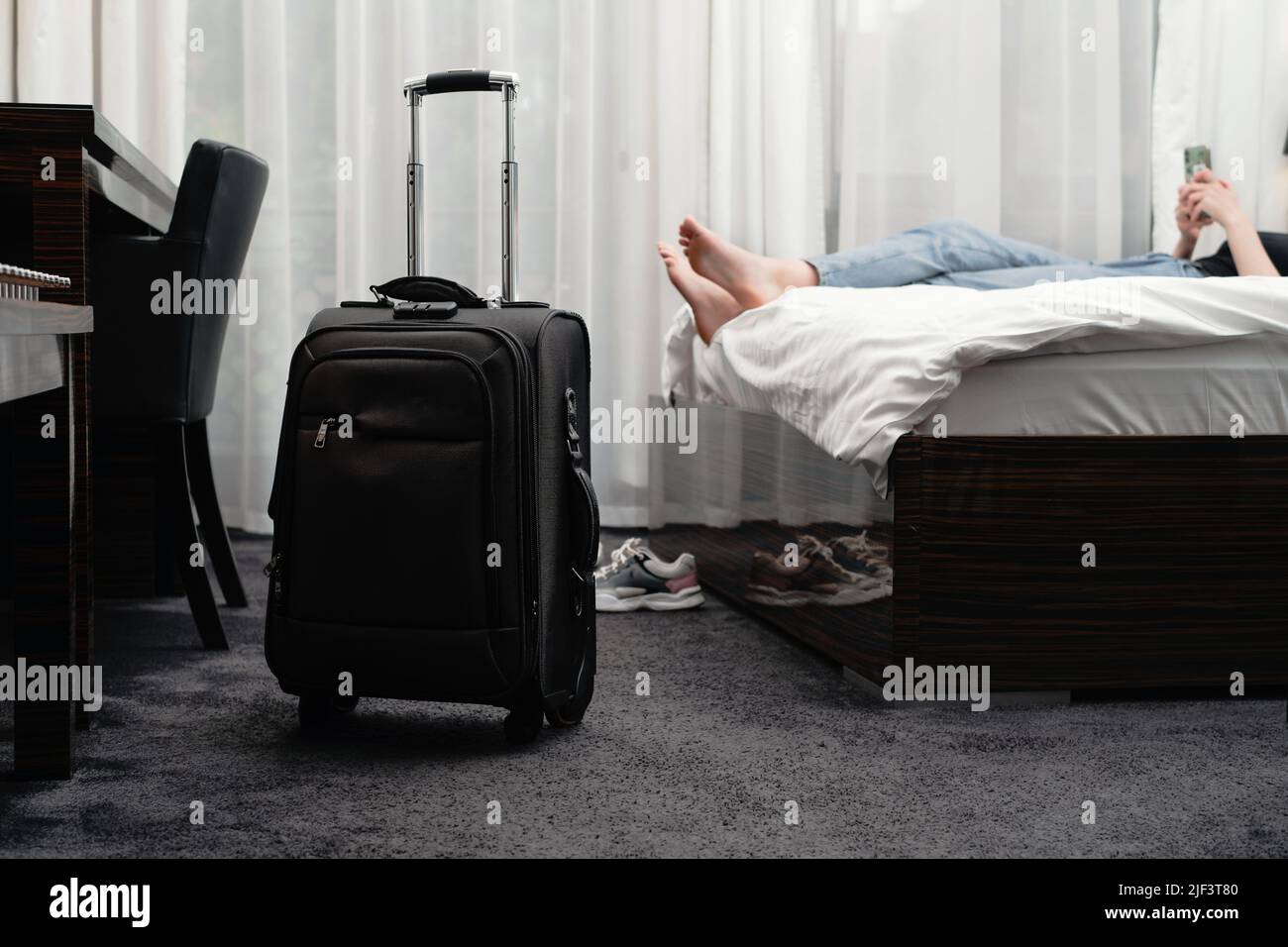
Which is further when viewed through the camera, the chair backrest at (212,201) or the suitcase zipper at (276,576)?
the chair backrest at (212,201)

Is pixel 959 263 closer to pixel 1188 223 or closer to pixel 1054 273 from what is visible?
pixel 1054 273

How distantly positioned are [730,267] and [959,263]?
0.59m

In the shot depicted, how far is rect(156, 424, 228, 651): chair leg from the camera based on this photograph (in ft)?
6.10

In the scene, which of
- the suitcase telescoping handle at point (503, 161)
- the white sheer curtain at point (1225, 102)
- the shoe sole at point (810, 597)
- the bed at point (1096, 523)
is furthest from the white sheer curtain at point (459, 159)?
the bed at point (1096, 523)

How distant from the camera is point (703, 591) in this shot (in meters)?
2.39

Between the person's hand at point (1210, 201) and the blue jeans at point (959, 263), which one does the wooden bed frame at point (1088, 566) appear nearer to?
the blue jeans at point (959, 263)

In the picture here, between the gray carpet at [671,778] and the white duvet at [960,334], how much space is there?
0.33 metres

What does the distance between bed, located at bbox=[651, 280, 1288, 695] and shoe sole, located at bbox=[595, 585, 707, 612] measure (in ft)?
2.11

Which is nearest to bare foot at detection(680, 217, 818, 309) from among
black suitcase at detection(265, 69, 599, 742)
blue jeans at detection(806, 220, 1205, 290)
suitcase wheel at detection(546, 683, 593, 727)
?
blue jeans at detection(806, 220, 1205, 290)

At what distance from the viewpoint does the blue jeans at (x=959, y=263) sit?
2471 mm

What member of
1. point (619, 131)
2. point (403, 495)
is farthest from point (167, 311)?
point (619, 131)

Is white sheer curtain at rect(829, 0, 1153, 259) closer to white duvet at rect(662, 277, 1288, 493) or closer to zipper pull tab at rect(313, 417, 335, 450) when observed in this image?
white duvet at rect(662, 277, 1288, 493)
